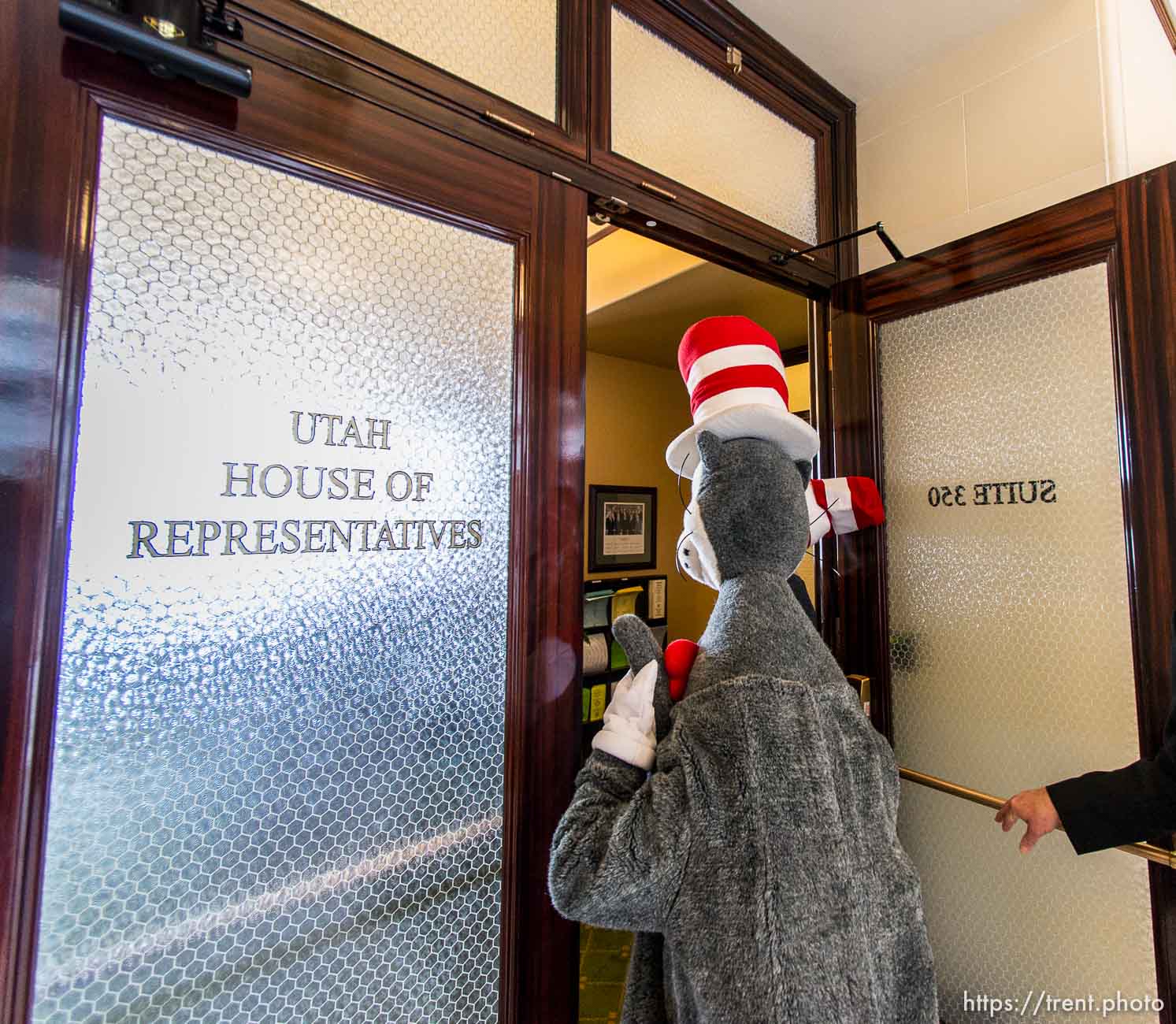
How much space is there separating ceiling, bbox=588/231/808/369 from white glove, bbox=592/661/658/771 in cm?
157

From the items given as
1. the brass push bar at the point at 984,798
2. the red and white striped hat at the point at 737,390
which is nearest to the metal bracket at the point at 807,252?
the red and white striped hat at the point at 737,390

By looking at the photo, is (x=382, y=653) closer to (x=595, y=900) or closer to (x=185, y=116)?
(x=595, y=900)

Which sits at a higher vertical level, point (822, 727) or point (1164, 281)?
point (1164, 281)

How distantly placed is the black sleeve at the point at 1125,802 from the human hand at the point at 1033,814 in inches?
0.6

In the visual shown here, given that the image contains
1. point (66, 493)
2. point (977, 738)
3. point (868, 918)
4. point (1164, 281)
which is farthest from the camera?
point (977, 738)

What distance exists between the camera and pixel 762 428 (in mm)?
788

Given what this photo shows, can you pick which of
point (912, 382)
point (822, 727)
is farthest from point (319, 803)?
point (912, 382)

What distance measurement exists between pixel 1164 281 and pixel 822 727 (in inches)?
37.0

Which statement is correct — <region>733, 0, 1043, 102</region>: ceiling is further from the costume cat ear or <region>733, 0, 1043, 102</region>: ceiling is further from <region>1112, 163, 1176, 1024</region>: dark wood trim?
the costume cat ear

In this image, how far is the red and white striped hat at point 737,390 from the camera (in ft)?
2.58

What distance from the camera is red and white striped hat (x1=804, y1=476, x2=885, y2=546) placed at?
1.09 meters

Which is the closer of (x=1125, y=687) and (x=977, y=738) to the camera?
(x=1125, y=687)

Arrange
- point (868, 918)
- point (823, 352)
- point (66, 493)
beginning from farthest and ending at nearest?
point (823, 352) → point (868, 918) → point (66, 493)

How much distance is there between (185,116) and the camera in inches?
25.0
